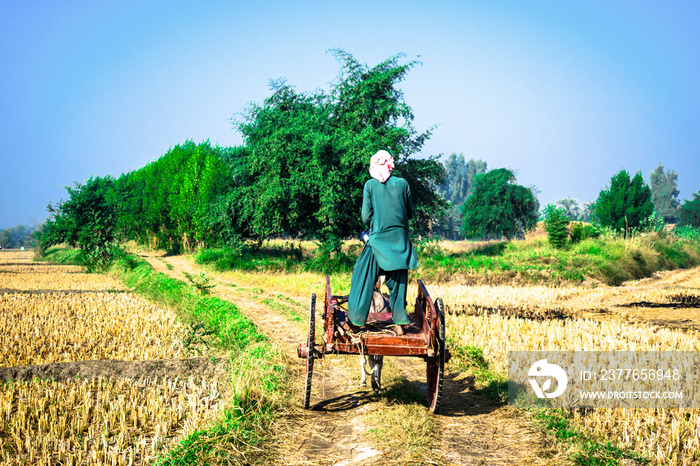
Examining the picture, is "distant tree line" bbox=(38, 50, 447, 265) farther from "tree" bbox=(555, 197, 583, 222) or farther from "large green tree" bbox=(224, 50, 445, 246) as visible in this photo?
"tree" bbox=(555, 197, 583, 222)

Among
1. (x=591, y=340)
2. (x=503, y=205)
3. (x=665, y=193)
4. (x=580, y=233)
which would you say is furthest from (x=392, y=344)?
(x=665, y=193)

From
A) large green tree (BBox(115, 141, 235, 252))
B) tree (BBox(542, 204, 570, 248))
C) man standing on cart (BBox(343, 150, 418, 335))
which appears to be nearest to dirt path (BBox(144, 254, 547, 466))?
man standing on cart (BBox(343, 150, 418, 335))

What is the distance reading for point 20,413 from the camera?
4.80m

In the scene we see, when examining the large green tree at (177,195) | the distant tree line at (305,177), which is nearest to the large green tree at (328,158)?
the distant tree line at (305,177)

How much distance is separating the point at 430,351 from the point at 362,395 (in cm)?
146

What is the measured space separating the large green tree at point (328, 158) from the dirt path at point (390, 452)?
45.2ft

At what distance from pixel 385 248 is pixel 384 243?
0.22ft

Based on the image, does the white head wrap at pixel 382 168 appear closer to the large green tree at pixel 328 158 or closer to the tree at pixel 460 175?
the large green tree at pixel 328 158

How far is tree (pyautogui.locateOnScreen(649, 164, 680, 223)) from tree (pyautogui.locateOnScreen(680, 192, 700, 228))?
38370mm

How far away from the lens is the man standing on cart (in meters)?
5.28

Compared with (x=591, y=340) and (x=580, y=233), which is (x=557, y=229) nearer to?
(x=580, y=233)

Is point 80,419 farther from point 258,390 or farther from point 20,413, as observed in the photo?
point 258,390

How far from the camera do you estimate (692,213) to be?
64.3 metres

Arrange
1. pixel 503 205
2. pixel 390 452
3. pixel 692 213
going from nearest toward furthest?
pixel 390 452
pixel 503 205
pixel 692 213
